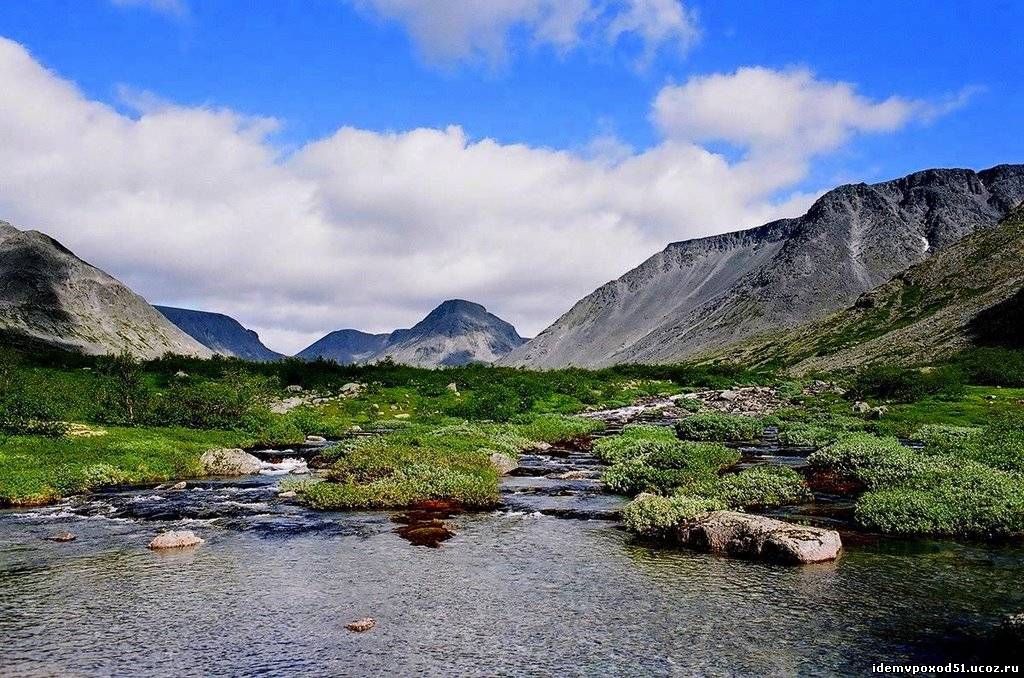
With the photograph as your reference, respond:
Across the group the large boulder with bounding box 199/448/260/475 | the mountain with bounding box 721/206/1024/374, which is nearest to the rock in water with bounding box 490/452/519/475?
the large boulder with bounding box 199/448/260/475

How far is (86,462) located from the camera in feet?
99.8

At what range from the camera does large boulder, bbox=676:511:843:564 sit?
17.7 meters

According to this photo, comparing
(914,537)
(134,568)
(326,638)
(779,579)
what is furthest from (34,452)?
(914,537)

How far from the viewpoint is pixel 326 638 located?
42.5 ft

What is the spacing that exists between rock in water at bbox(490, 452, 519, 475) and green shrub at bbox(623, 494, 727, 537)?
1244cm

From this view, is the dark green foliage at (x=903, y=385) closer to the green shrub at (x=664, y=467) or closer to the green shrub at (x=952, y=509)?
the green shrub at (x=664, y=467)

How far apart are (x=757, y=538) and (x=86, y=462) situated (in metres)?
27.6

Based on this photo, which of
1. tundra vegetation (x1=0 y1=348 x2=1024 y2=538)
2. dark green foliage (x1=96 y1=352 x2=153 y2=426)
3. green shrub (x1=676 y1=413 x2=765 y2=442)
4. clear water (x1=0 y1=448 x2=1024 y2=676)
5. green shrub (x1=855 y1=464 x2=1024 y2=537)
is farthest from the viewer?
green shrub (x1=676 y1=413 x2=765 y2=442)

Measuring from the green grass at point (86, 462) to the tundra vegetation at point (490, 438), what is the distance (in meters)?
0.09

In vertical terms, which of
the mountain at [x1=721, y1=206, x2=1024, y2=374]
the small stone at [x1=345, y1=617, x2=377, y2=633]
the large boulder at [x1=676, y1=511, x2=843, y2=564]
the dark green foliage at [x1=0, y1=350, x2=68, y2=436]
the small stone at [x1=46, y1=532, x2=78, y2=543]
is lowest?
the small stone at [x1=345, y1=617, x2=377, y2=633]

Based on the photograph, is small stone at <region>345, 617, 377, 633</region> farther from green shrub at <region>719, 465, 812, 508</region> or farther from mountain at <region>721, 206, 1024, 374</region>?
mountain at <region>721, 206, 1024, 374</region>

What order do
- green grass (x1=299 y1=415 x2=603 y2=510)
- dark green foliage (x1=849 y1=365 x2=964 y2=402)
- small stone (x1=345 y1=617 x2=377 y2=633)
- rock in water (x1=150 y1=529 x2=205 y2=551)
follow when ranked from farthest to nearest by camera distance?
dark green foliage (x1=849 y1=365 x2=964 y2=402) → green grass (x1=299 y1=415 x2=603 y2=510) → rock in water (x1=150 y1=529 x2=205 y2=551) → small stone (x1=345 y1=617 x2=377 y2=633)

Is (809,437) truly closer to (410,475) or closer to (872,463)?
(872,463)

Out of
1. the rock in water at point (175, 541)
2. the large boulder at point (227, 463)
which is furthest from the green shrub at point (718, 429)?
the rock in water at point (175, 541)
